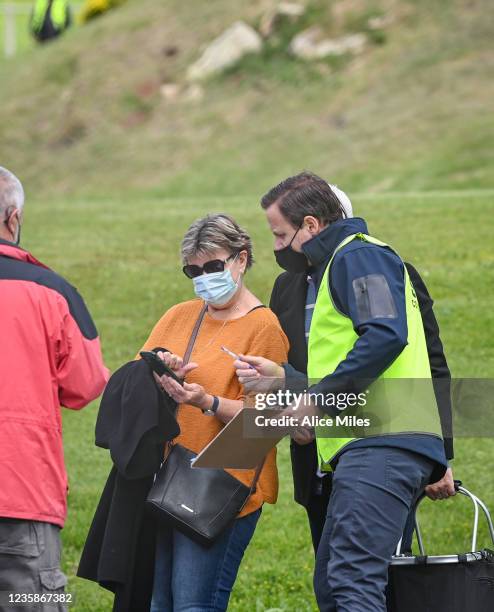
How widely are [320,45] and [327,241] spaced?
81.7ft

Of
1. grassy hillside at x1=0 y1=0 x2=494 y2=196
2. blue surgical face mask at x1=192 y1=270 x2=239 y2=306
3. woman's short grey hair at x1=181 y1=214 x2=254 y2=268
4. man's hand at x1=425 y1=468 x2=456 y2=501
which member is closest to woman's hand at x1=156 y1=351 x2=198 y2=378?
blue surgical face mask at x1=192 y1=270 x2=239 y2=306

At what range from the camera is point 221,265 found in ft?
16.7

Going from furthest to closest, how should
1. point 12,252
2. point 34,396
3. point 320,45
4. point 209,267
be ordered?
point 320,45 < point 209,267 < point 12,252 < point 34,396

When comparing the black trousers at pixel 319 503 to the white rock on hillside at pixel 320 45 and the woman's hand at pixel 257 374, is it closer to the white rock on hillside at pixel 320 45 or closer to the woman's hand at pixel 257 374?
the woman's hand at pixel 257 374

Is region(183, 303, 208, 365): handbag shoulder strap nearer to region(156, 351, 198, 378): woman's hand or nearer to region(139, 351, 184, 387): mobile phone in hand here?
region(156, 351, 198, 378): woman's hand

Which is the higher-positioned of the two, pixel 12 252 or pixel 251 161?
pixel 251 161

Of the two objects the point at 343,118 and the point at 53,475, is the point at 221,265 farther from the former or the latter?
the point at 343,118

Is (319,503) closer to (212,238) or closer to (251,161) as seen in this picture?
(212,238)

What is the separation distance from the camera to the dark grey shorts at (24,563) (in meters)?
4.42

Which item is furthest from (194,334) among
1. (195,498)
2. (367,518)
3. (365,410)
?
(367,518)

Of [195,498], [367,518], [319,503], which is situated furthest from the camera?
[319,503]

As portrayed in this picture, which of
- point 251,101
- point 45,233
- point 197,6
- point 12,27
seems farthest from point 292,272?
point 12,27

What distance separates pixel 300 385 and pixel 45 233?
12.2 meters

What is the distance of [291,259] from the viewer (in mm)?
4930
